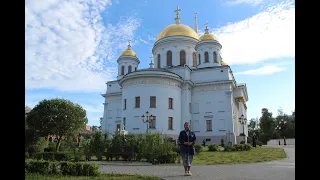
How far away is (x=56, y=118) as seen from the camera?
94.7 ft

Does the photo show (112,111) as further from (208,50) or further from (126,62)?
(208,50)

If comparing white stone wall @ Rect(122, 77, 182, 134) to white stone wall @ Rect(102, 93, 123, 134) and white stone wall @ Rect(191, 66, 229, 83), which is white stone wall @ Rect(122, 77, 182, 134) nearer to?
white stone wall @ Rect(191, 66, 229, 83)

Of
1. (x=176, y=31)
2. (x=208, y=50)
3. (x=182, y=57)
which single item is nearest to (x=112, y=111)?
(x=182, y=57)

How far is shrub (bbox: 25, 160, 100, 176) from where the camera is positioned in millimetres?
9086

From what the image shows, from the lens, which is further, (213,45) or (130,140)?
(213,45)

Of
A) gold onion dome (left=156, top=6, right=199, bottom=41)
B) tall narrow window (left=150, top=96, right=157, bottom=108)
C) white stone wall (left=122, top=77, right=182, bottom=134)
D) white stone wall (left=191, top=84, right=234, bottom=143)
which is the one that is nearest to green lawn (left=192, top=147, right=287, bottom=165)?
white stone wall (left=122, top=77, right=182, bottom=134)

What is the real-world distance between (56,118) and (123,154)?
15345 mm

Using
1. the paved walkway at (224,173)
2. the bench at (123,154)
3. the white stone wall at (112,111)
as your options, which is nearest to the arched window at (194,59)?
the white stone wall at (112,111)

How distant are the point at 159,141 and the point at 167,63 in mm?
27925

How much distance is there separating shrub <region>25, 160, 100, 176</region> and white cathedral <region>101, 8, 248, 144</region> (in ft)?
58.9

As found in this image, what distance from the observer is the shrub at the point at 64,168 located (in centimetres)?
909

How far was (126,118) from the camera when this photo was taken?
34.0 meters
